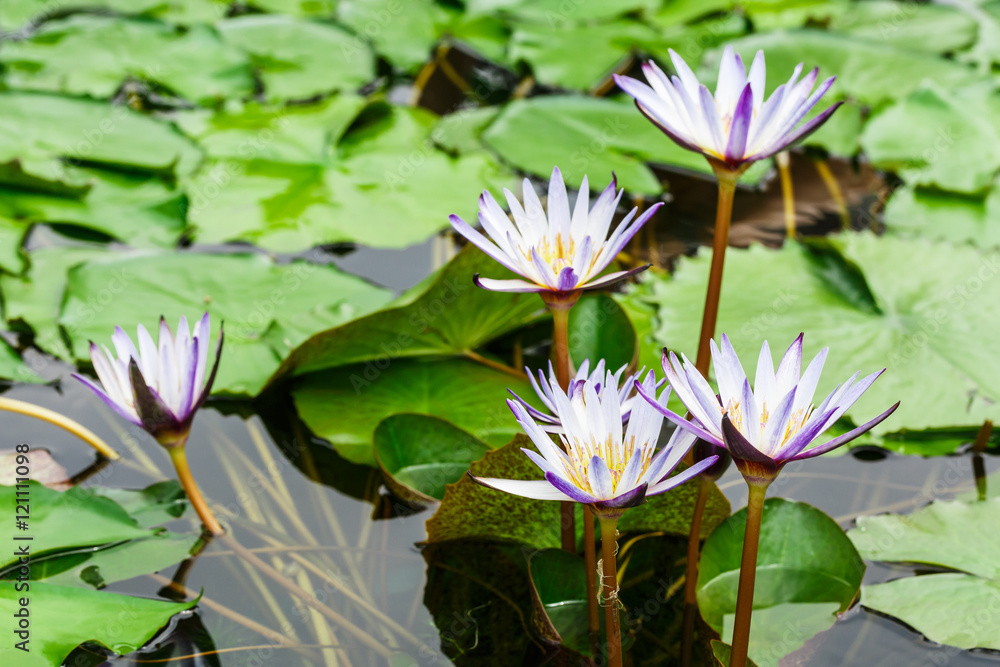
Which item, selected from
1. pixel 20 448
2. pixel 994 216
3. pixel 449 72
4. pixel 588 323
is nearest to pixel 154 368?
pixel 20 448

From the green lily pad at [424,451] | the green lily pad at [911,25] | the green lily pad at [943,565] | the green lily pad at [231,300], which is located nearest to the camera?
the green lily pad at [943,565]

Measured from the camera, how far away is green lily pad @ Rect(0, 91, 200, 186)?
2637 millimetres

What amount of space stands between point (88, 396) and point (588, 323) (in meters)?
1.32

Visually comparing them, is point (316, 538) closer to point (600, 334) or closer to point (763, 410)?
point (600, 334)

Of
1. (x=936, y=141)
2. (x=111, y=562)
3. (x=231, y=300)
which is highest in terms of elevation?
(x=936, y=141)

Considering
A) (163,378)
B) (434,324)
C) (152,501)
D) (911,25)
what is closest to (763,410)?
(434,324)

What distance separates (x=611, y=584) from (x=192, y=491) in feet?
2.94

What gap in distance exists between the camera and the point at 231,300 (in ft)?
7.13

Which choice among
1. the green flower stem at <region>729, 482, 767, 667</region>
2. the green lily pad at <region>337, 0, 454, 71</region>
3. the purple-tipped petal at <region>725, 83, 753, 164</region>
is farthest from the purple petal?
the green lily pad at <region>337, 0, 454, 71</region>

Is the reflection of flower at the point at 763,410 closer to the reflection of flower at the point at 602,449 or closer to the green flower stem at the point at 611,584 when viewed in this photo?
the reflection of flower at the point at 602,449

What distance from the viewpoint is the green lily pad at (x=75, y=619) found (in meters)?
1.29

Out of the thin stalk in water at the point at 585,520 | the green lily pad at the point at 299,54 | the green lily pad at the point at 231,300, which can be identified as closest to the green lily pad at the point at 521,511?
the thin stalk in water at the point at 585,520

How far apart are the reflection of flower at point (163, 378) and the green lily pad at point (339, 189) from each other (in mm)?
973

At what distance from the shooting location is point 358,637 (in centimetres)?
147
